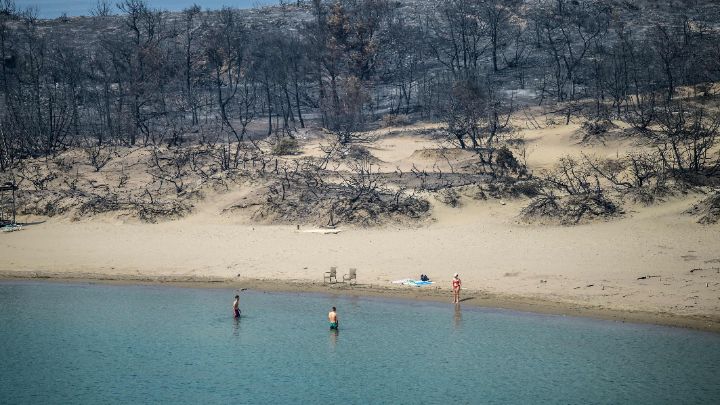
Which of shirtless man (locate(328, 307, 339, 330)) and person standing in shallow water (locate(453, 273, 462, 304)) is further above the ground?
person standing in shallow water (locate(453, 273, 462, 304))

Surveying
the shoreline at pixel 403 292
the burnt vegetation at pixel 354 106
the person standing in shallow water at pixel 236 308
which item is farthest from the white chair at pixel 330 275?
the burnt vegetation at pixel 354 106

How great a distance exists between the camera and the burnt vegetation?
32.7 m

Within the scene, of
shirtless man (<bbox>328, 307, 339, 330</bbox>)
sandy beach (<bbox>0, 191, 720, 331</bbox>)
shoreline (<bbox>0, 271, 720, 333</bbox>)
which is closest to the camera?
shoreline (<bbox>0, 271, 720, 333</bbox>)

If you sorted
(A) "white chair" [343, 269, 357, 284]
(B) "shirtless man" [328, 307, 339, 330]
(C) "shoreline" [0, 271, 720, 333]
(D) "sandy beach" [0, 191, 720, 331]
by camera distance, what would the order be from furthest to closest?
(A) "white chair" [343, 269, 357, 284]
(D) "sandy beach" [0, 191, 720, 331]
(B) "shirtless man" [328, 307, 339, 330]
(C) "shoreline" [0, 271, 720, 333]

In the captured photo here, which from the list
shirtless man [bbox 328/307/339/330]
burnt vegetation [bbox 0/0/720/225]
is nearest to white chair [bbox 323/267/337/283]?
shirtless man [bbox 328/307/339/330]

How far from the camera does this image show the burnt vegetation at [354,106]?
32719 mm

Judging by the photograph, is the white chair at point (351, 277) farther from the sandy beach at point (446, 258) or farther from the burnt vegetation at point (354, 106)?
the burnt vegetation at point (354, 106)

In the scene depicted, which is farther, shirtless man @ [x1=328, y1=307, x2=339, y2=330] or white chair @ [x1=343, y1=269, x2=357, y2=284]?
white chair @ [x1=343, y1=269, x2=357, y2=284]

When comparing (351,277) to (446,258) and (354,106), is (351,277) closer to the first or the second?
(446,258)

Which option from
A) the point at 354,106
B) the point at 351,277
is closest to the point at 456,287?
the point at 351,277

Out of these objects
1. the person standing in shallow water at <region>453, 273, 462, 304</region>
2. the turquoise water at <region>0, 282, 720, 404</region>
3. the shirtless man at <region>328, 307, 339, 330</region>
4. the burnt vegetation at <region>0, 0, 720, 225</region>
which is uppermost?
the burnt vegetation at <region>0, 0, 720, 225</region>

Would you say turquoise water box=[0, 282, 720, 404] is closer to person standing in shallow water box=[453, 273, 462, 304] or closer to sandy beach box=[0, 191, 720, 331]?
person standing in shallow water box=[453, 273, 462, 304]

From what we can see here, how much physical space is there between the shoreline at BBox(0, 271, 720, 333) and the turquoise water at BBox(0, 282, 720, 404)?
395 mm

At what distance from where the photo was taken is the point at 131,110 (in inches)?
2148
